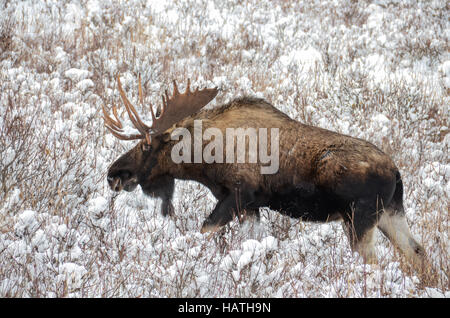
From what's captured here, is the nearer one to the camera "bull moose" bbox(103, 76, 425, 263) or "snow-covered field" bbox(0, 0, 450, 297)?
"snow-covered field" bbox(0, 0, 450, 297)

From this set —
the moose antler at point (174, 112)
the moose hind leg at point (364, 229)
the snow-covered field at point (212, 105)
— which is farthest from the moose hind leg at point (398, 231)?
the moose antler at point (174, 112)

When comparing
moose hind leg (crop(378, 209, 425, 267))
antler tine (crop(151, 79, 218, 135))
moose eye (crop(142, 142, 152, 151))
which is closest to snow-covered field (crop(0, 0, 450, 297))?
moose hind leg (crop(378, 209, 425, 267))

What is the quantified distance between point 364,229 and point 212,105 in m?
2.96

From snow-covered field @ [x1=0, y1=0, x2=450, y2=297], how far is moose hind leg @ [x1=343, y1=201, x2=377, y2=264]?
0.17 meters

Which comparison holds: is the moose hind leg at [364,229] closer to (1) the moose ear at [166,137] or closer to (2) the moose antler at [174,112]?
(2) the moose antler at [174,112]

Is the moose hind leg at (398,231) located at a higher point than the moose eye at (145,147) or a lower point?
lower

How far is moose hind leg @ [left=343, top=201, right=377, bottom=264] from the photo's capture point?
389cm

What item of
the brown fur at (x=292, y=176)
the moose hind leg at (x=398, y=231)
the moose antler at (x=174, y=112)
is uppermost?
the moose antler at (x=174, y=112)

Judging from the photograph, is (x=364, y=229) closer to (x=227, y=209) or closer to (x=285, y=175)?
(x=285, y=175)

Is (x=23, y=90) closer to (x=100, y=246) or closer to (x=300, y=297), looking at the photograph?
(x=100, y=246)

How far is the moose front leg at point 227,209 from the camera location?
14.2ft

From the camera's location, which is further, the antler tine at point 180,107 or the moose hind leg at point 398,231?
the antler tine at point 180,107

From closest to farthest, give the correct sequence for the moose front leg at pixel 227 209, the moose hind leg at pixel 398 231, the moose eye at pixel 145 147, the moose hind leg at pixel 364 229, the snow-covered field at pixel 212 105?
the snow-covered field at pixel 212 105, the moose hind leg at pixel 364 229, the moose hind leg at pixel 398 231, the moose front leg at pixel 227 209, the moose eye at pixel 145 147

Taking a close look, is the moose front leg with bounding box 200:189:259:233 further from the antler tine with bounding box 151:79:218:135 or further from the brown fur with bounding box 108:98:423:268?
the antler tine with bounding box 151:79:218:135
